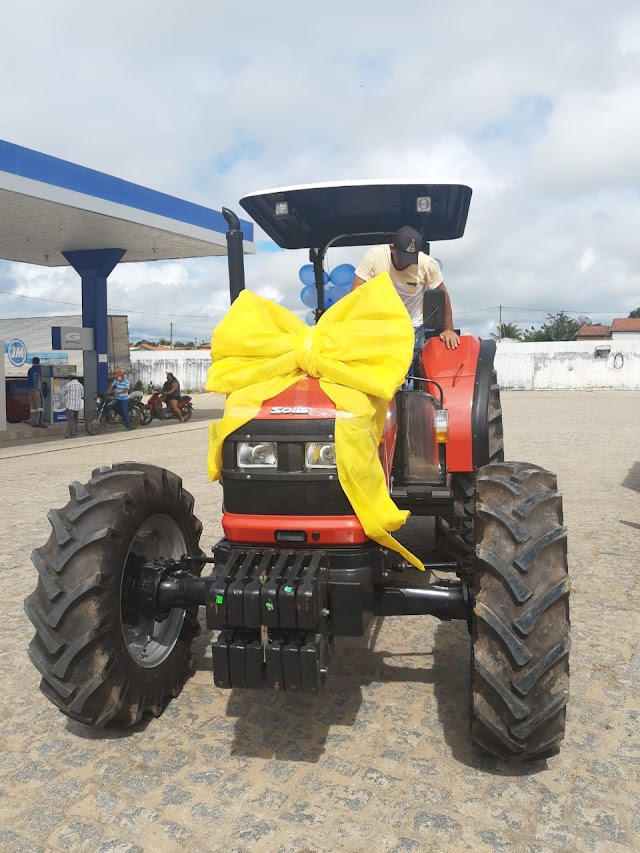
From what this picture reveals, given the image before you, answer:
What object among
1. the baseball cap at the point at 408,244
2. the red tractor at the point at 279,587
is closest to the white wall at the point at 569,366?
the baseball cap at the point at 408,244

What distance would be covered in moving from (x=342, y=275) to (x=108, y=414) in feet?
49.1

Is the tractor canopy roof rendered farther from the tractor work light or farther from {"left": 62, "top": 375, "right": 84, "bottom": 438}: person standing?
{"left": 62, "top": 375, "right": 84, "bottom": 438}: person standing

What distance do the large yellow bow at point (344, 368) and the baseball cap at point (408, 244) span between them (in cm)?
126

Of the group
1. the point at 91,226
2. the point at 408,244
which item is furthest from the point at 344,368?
the point at 91,226

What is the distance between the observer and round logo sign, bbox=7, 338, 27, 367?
2744cm

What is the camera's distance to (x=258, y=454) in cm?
311

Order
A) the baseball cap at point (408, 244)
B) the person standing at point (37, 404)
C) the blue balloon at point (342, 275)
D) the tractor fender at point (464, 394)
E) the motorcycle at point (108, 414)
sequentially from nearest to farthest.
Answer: the baseball cap at point (408, 244) < the tractor fender at point (464, 394) < the blue balloon at point (342, 275) < the motorcycle at point (108, 414) < the person standing at point (37, 404)

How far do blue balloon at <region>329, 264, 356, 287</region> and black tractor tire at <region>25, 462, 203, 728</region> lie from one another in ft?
7.73

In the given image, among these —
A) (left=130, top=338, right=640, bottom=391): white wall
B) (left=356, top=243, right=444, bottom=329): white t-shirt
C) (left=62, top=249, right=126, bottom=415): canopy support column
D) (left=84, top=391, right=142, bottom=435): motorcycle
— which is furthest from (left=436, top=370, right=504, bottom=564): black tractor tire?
(left=130, top=338, right=640, bottom=391): white wall

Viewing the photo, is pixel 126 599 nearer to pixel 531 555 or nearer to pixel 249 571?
pixel 249 571

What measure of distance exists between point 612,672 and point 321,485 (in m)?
2.03

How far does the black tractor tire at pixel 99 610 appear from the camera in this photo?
3.06 meters

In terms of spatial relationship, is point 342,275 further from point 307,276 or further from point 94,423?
point 94,423

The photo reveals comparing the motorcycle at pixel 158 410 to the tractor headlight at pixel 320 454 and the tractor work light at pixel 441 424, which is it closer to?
the tractor work light at pixel 441 424
